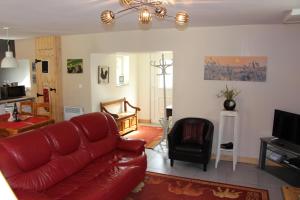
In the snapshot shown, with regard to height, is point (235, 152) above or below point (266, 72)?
below

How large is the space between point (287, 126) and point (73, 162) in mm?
3363

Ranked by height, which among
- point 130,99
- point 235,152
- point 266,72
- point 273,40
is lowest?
point 235,152

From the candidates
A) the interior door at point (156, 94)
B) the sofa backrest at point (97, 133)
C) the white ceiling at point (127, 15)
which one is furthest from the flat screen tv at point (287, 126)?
the interior door at point (156, 94)

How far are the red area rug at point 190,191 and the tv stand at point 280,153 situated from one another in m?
0.67

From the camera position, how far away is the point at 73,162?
10.7ft

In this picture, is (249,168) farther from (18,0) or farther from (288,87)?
(18,0)

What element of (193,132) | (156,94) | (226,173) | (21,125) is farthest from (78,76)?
(226,173)

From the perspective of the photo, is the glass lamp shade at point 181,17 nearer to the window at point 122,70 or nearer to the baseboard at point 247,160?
the baseboard at point 247,160

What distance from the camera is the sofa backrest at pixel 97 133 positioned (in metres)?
3.67

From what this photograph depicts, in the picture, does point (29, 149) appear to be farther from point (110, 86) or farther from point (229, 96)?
point (110, 86)

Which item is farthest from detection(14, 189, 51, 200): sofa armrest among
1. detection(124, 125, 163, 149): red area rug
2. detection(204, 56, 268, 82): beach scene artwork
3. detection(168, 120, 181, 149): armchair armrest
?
detection(204, 56, 268, 82): beach scene artwork

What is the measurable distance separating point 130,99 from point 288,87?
171 inches

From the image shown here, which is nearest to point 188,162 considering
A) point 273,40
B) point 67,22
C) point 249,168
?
point 249,168

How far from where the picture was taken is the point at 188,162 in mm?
4754
